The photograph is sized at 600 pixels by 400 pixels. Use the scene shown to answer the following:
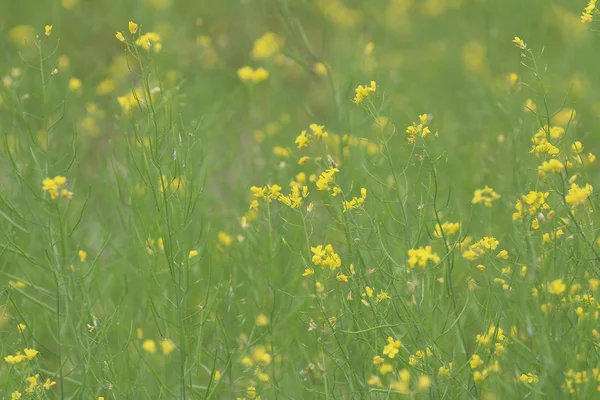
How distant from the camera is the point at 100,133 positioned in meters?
5.82

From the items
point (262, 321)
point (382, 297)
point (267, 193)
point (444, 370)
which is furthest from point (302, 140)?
point (444, 370)

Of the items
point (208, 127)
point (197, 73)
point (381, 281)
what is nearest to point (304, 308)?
point (381, 281)

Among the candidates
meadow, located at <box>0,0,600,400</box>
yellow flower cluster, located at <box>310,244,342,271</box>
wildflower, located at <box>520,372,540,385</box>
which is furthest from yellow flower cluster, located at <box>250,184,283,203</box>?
wildflower, located at <box>520,372,540,385</box>

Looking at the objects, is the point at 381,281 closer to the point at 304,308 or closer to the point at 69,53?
the point at 304,308

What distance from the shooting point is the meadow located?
2.83 metres

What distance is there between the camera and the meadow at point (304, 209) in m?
2.83

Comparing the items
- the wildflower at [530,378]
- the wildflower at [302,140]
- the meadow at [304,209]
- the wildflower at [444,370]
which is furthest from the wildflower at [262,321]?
the wildflower at [530,378]

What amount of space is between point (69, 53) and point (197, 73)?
194 centimetres

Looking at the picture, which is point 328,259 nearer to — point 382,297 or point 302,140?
point 382,297

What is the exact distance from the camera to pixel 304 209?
505cm

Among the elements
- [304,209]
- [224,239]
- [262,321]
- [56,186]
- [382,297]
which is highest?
[56,186]

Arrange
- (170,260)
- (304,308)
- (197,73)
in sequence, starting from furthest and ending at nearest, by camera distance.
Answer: (197,73) < (304,308) < (170,260)

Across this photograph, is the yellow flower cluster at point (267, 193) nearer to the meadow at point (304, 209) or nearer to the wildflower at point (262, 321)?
the meadow at point (304, 209)

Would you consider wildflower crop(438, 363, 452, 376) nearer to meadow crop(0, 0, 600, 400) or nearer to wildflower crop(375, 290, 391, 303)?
meadow crop(0, 0, 600, 400)
